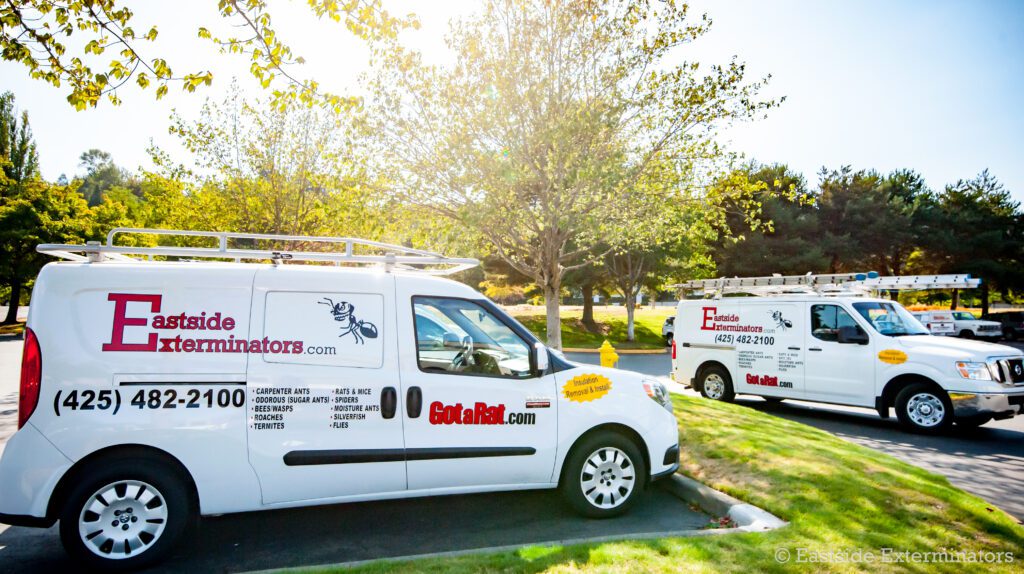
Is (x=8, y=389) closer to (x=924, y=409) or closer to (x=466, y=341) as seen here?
(x=466, y=341)

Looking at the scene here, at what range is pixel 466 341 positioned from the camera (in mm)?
4918

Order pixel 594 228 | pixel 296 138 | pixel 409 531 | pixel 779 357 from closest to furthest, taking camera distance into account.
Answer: pixel 409 531 < pixel 779 357 < pixel 594 228 < pixel 296 138

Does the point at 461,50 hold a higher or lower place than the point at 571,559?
higher

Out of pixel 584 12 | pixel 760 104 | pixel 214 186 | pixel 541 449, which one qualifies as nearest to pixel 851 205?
pixel 760 104

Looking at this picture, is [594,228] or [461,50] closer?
[461,50]

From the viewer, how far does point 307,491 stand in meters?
4.23

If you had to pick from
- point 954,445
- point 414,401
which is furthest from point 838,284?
point 414,401

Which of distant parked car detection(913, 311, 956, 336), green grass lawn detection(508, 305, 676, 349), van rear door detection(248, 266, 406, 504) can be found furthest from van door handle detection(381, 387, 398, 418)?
distant parked car detection(913, 311, 956, 336)

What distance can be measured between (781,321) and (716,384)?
1.89m

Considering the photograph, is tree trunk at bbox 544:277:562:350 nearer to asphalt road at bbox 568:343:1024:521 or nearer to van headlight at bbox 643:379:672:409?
asphalt road at bbox 568:343:1024:521

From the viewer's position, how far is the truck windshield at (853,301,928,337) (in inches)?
365

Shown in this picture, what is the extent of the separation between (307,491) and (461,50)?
29.1ft

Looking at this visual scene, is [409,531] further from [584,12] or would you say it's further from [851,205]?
[851,205]

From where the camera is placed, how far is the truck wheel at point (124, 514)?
377cm
